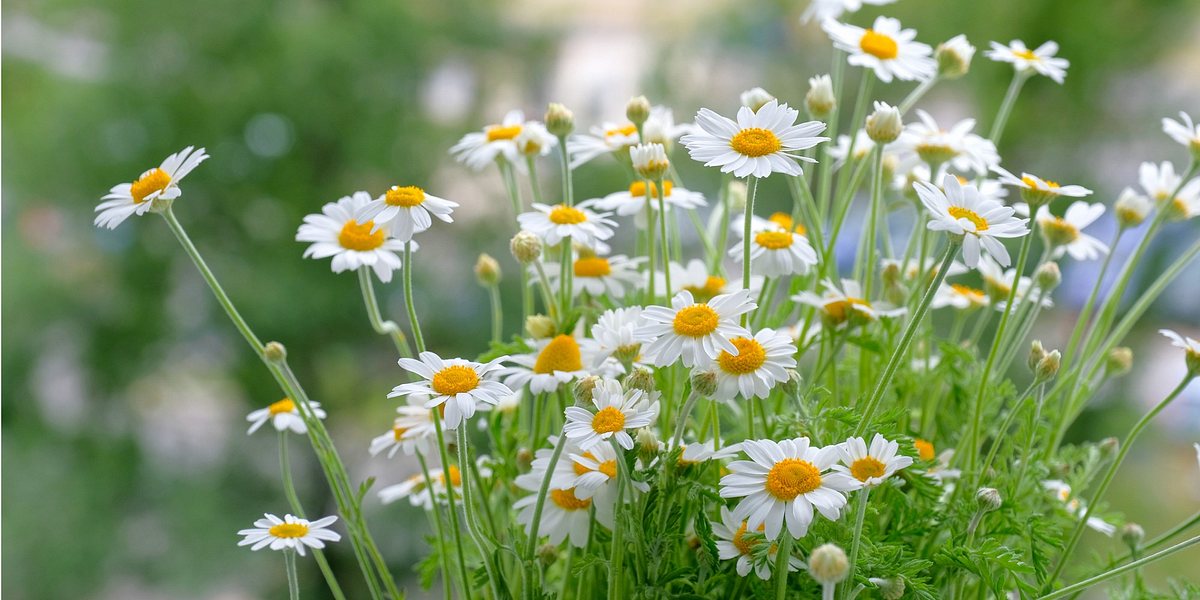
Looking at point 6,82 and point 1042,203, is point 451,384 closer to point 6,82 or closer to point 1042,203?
point 1042,203

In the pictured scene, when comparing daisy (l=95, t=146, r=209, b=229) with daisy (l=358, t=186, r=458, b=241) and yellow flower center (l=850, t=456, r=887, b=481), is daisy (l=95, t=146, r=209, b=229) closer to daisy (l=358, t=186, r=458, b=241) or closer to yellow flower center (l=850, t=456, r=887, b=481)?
daisy (l=358, t=186, r=458, b=241)

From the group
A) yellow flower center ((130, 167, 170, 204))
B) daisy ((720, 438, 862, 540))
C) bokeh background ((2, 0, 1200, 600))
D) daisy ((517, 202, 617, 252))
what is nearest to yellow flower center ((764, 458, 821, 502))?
daisy ((720, 438, 862, 540))

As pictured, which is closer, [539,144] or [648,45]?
[539,144]

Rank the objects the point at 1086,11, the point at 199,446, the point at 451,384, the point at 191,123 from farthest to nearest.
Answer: the point at 199,446 → the point at 191,123 → the point at 1086,11 → the point at 451,384

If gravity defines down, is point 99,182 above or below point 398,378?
above

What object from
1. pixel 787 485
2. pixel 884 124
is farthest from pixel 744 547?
pixel 884 124

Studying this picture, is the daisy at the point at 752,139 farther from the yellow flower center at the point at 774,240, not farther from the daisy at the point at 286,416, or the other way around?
the daisy at the point at 286,416

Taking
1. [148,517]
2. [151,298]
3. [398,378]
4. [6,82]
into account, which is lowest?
[148,517]

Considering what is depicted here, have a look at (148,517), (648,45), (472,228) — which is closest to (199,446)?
(148,517)
